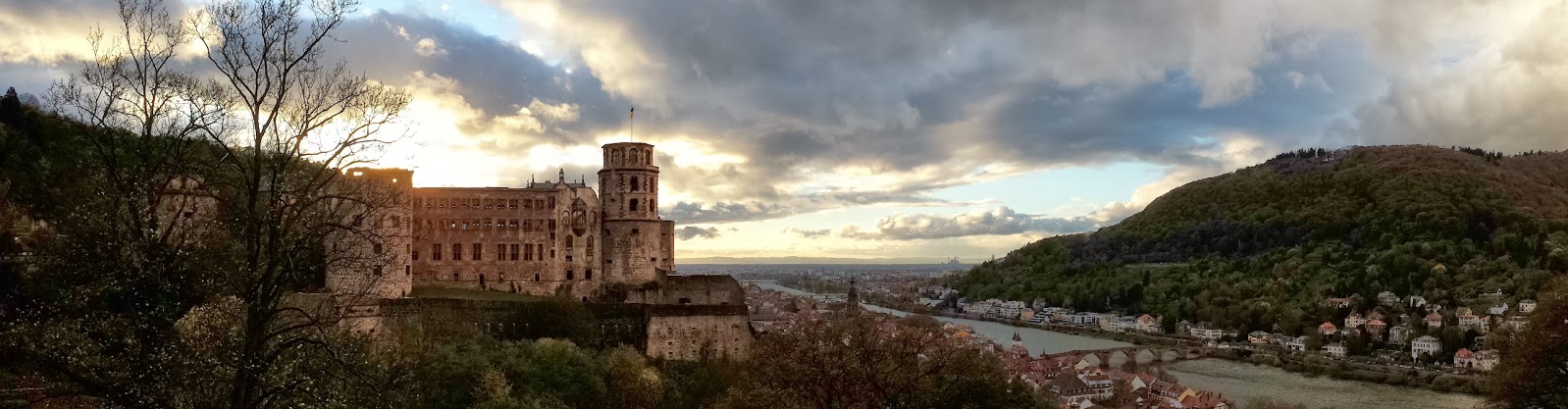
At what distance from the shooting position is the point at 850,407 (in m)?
21.6

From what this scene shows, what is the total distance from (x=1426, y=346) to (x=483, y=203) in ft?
268

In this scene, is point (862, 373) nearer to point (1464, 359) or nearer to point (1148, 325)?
point (1464, 359)

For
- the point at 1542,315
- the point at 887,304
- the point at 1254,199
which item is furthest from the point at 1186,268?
the point at 1542,315

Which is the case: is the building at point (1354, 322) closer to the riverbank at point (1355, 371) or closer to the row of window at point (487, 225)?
the riverbank at point (1355, 371)

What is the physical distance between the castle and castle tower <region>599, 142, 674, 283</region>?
0.13ft

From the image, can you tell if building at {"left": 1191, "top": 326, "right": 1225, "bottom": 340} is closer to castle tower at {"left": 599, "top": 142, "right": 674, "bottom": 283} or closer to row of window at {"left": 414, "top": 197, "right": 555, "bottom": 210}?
castle tower at {"left": 599, "top": 142, "right": 674, "bottom": 283}

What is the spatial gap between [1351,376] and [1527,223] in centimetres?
6637

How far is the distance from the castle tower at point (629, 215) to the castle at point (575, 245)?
0.13 feet

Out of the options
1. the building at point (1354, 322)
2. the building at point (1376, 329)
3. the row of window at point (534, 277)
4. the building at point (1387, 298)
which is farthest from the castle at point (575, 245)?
the building at point (1387, 298)

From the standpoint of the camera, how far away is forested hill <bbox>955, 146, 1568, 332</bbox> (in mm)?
106438

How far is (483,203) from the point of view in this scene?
36.9 meters

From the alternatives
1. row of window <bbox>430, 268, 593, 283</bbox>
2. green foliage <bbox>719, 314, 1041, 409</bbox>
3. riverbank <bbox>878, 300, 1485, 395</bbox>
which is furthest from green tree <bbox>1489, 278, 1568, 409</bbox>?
riverbank <bbox>878, 300, 1485, 395</bbox>

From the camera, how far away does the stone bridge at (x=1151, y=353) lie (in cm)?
8769

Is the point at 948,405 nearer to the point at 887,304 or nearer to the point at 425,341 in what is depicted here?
the point at 425,341
